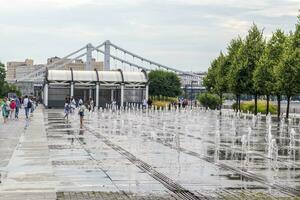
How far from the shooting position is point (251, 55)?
180 feet

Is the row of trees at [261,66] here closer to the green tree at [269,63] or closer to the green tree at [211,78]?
the green tree at [269,63]

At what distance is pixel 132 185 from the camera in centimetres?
1192

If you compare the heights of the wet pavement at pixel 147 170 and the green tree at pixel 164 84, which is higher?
the green tree at pixel 164 84

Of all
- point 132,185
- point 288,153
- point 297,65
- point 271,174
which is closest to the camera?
point 132,185

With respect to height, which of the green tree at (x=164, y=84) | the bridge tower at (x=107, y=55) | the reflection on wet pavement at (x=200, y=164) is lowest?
the reflection on wet pavement at (x=200, y=164)

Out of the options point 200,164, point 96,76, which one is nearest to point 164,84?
point 96,76

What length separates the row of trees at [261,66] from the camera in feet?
138

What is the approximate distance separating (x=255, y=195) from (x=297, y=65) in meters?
30.3

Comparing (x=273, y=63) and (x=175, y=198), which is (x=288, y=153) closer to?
(x=175, y=198)

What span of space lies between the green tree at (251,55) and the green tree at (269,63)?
3.38m

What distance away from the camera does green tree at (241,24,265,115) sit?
54.8 metres

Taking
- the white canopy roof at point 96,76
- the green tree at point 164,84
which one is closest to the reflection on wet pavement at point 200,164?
the white canopy roof at point 96,76

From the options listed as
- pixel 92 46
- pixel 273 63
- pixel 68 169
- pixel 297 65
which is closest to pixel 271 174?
pixel 68 169

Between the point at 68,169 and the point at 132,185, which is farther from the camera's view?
the point at 68,169
